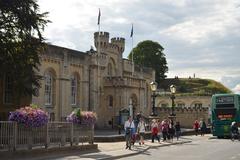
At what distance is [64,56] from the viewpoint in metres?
56.3

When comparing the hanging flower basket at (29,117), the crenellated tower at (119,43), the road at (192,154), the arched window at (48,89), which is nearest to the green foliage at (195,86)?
the crenellated tower at (119,43)

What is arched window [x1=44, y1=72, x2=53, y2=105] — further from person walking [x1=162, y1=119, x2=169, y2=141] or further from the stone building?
person walking [x1=162, y1=119, x2=169, y2=141]

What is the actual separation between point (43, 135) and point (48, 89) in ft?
107

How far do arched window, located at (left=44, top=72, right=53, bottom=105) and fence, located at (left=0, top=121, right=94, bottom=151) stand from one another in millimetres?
27687

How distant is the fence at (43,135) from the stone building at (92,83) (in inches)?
859

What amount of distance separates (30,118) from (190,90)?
11216 cm

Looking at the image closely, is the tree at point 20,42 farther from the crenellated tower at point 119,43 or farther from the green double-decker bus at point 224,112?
the crenellated tower at point 119,43

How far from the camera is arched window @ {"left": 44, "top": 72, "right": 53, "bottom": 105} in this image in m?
54.8

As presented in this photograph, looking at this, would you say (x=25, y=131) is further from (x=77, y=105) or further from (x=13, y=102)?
(x=77, y=105)

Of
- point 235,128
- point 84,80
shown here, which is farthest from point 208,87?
point 235,128

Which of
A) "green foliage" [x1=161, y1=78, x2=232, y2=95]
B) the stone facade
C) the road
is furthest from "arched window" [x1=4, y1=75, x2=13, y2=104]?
"green foliage" [x1=161, y1=78, x2=232, y2=95]

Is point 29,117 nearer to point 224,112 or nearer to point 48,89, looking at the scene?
point 224,112

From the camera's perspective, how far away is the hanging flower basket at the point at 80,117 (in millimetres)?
26750

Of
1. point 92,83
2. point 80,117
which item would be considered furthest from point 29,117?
point 92,83
